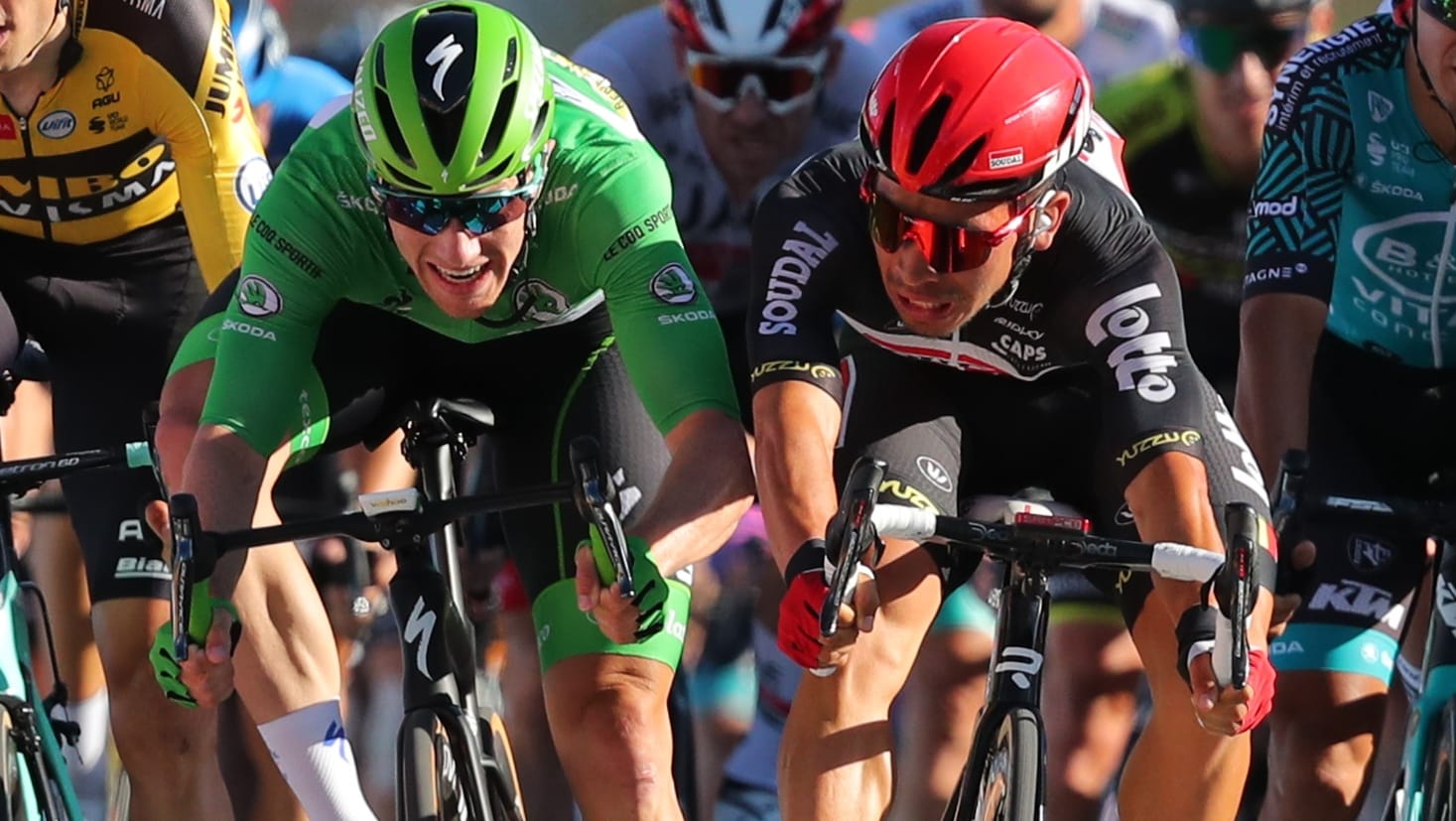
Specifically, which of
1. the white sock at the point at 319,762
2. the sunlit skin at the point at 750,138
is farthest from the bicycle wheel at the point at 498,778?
the sunlit skin at the point at 750,138

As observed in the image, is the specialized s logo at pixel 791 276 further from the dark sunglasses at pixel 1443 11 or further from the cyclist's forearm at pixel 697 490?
the dark sunglasses at pixel 1443 11

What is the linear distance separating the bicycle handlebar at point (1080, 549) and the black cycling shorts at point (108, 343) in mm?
2291

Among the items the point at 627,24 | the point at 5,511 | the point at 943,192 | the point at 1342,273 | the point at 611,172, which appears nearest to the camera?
the point at 943,192

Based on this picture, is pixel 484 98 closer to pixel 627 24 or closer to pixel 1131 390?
pixel 1131 390

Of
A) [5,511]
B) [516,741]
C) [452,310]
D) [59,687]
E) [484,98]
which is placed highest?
[484,98]

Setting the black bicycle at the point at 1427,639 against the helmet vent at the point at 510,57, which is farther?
the helmet vent at the point at 510,57

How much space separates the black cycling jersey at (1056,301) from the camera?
199 inches

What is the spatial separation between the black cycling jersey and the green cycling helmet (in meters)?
0.56

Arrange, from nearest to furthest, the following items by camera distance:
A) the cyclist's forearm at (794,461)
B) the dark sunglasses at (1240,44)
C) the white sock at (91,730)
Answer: the cyclist's forearm at (794,461) < the dark sunglasses at (1240,44) < the white sock at (91,730)

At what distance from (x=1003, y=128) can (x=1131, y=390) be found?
2.02ft

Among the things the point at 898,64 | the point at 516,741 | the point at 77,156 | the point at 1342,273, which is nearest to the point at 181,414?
the point at 77,156

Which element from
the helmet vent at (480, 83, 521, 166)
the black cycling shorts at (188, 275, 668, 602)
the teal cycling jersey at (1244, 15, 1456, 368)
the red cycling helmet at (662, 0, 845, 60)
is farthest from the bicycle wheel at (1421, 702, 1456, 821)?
the red cycling helmet at (662, 0, 845, 60)

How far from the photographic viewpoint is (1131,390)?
5.06m

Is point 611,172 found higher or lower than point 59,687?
higher
